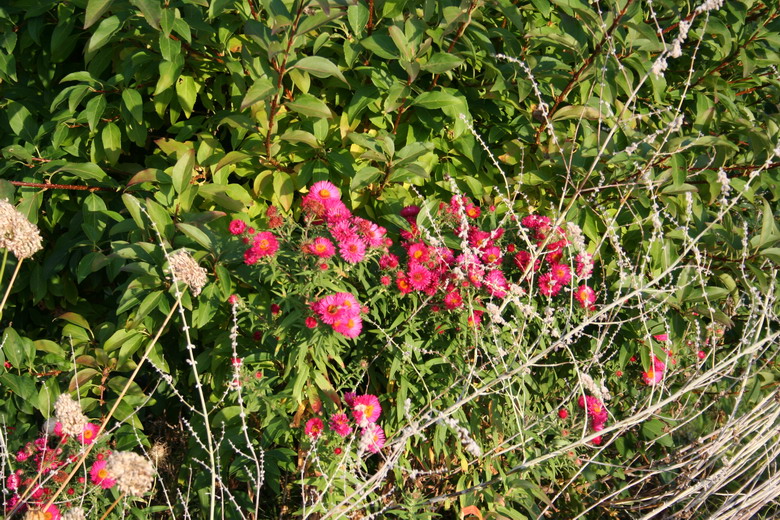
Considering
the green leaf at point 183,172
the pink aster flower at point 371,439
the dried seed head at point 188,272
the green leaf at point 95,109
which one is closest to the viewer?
the pink aster flower at point 371,439

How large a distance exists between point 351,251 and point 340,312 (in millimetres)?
196

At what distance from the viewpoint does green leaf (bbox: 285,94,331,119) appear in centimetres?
220

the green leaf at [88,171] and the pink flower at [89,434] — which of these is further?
the green leaf at [88,171]

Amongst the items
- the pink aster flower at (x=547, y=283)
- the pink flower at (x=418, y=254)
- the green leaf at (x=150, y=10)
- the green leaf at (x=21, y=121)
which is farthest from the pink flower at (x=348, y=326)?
the green leaf at (x=21, y=121)

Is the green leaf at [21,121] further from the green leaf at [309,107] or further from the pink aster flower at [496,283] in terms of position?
the pink aster flower at [496,283]

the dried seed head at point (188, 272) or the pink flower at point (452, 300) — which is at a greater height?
the dried seed head at point (188, 272)

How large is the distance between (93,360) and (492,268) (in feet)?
4.14

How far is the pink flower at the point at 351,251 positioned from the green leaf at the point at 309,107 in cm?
45

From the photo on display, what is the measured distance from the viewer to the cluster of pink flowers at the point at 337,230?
1.97 metres

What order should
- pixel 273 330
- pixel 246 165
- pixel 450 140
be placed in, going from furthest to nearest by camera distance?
pixel 450 140 → pixel 246 165 → pixel 273 330

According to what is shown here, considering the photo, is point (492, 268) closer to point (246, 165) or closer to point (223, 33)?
point (246, 165)

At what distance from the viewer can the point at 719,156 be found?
99.8 inches

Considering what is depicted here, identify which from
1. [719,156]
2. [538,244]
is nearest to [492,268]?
[538,244]

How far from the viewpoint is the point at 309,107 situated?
2217 millimetres
